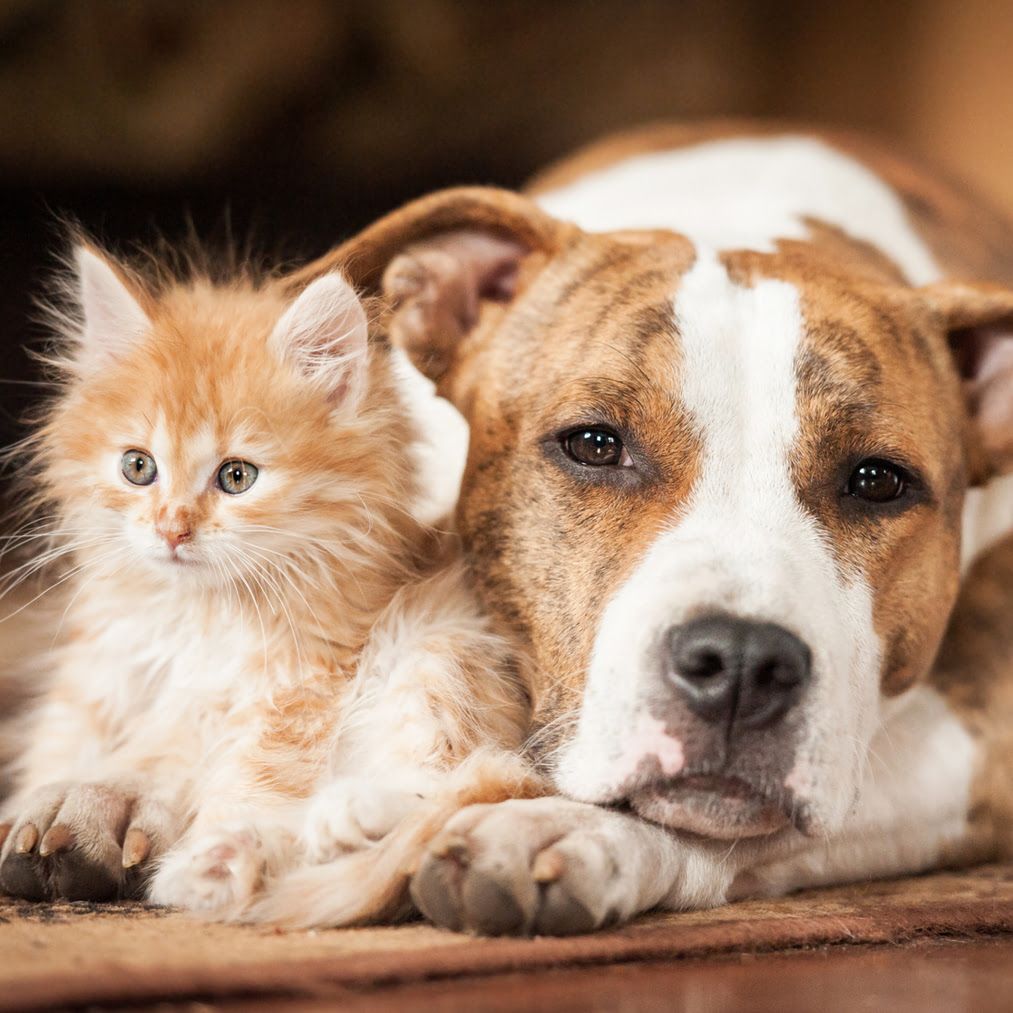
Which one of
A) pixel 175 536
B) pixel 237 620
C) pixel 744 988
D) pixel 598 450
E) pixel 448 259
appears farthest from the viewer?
pixel 448 259

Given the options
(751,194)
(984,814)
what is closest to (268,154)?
(751,194)

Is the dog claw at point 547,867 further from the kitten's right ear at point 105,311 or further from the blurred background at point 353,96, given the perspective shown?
the blurred background at point 353,96

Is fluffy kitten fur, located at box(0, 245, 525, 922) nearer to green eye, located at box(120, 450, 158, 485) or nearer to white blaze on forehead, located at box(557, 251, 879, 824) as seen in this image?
green eye, located at box(120, 450, 158, 485)

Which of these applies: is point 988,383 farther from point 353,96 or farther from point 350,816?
point 353,96

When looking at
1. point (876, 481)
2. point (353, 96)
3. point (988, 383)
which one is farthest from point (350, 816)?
point (353, 96)

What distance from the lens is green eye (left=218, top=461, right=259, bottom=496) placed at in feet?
4.84

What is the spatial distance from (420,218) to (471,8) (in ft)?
9.15

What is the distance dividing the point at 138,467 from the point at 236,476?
0.12m

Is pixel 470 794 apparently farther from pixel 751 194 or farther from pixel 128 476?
pixel 751 194

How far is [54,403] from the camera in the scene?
5.60 feet

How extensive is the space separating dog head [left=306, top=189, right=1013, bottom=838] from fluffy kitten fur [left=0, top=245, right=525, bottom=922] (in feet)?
0.47

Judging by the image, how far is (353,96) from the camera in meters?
4.39

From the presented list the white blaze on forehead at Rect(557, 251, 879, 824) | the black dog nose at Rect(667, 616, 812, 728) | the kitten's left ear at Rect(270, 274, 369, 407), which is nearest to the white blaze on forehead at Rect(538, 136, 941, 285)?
the white blaze on forehead at Rect(557, 251, 879, 824)

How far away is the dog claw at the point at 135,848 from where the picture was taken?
1.41 metres
